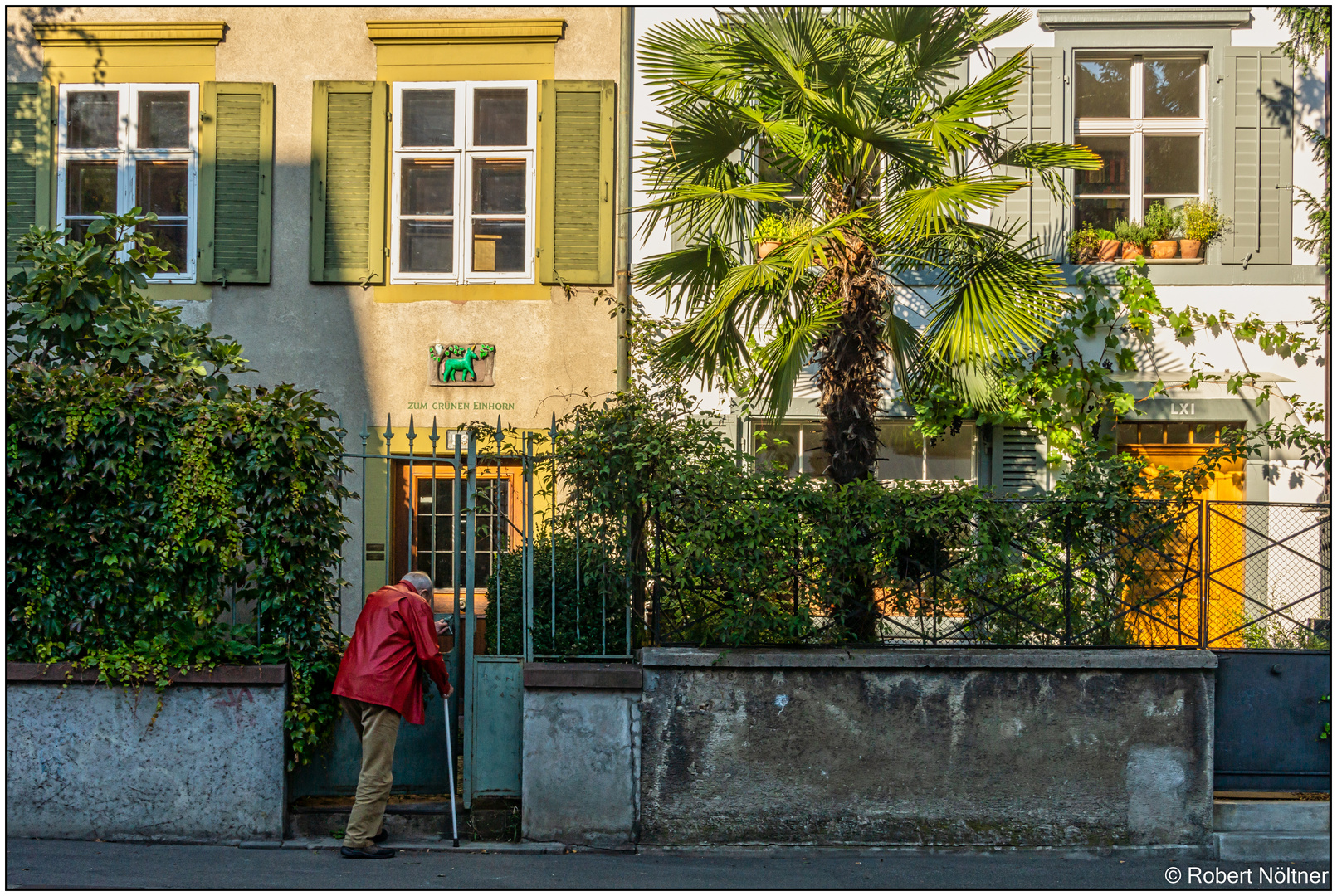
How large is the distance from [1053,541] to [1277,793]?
2159 mm

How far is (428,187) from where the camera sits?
33.2 feet

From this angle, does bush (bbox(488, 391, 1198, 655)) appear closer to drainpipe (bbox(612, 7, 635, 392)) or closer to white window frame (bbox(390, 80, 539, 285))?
drainpipe (bbox(612, 7, 635, 392))

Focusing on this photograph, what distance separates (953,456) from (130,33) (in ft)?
29.8

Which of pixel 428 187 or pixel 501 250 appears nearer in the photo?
pixel 501 250

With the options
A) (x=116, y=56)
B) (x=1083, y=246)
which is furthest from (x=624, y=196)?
(x=116, y=56)

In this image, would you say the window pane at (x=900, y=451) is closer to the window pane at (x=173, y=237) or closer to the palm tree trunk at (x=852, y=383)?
the palm tree trunk at (x=852, y=383)

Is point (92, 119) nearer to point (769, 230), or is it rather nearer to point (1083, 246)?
point (769, 230)

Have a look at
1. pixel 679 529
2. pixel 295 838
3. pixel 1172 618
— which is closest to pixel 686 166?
pixel 679 529

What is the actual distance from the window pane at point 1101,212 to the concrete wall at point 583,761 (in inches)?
265

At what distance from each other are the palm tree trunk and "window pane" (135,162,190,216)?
7084mm

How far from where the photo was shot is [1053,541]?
6.12 meters

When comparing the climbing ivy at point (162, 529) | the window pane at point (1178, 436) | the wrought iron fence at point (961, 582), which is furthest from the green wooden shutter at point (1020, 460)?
the climbing ivy at point (162, 529)

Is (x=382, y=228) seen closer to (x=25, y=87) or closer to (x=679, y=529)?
(x=25, y=87)

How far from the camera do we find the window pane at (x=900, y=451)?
9.78 m
